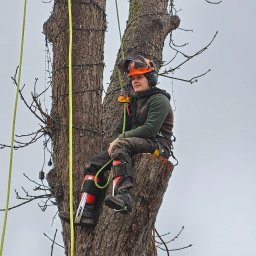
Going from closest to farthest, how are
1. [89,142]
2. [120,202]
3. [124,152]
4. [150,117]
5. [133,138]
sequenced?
[120,202] → [124,152] → [133,138] → [150,117] → [89,142]

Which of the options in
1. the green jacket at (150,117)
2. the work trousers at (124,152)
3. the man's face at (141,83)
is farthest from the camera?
the man's face at (141,83)

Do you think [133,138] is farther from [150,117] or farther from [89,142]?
[89,142]

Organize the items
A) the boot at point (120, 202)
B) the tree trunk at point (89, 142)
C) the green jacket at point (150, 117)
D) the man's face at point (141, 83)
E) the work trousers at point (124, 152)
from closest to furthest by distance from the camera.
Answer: the boot at point (120, 202) < the tree trunk at point (89, 142) < the work trousers at point (124, 152) < the green jacket at point (150, 117) < the man's face at point (141, 83)

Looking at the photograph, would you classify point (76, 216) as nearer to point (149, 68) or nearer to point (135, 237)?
point (135, 237)

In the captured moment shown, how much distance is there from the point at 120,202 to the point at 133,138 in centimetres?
64

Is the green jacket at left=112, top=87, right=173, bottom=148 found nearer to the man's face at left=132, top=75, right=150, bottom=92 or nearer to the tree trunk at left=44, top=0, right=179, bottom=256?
the man's face at left=132, top=75, right=150, bottom=92

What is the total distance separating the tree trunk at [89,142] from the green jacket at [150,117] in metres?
0.25

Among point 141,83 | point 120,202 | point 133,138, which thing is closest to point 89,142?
point 133,138

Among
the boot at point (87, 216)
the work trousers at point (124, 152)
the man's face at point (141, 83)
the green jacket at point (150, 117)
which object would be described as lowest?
the boot at point (87, 216)

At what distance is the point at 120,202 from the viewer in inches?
147

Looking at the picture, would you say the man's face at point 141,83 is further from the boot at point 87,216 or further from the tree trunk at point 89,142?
the boot at point 87,216

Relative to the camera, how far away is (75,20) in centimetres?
489

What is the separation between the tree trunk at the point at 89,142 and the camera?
3.92 metres

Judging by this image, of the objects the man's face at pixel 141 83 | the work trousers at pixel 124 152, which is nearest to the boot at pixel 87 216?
the work trousers at pixel 124 152
